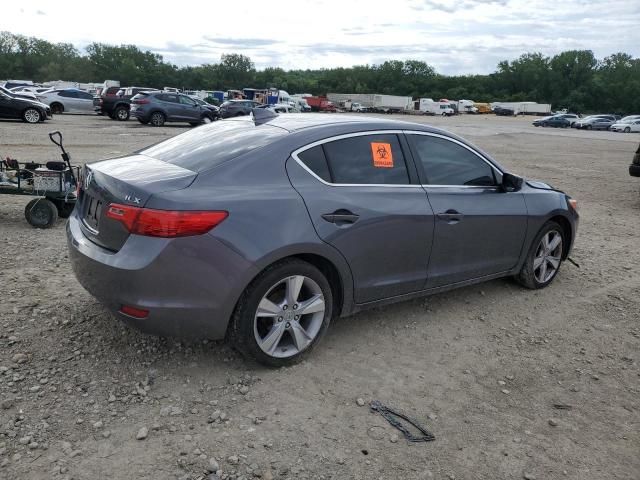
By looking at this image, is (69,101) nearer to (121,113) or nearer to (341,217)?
(121,113)

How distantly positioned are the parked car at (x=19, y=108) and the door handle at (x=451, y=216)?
74.2ft

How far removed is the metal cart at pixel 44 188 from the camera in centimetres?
654

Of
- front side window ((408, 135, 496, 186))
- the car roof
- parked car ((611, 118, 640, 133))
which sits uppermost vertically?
parked car ((611, 118, 640, 133))

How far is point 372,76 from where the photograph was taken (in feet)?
455

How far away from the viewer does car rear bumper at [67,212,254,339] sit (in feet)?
10.3

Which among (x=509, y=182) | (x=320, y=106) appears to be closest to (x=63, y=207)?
(x=509, y=182)

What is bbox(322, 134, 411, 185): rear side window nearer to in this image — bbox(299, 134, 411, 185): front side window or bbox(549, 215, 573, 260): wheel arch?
bbox(299, 134, 411, 185): front side window

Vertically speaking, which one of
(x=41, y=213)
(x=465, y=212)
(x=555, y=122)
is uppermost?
(x=555, y=122)

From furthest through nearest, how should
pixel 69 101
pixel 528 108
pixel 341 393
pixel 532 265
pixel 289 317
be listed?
pixel 528 108, pixel 69 101, pixel 532 265, pixel 289 317, pixel 341 393

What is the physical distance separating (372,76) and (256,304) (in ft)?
466

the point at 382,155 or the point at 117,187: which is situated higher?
the point at 382,155

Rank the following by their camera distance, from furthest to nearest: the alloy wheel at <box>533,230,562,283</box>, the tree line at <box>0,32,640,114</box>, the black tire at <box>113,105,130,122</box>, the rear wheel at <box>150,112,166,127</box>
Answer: the tree line at <box>0,32,640,114</box>, the black tire at <box>113,105,130,122</box>, the rear wheel at <box>150,112,166,127</box>, the alloy wheel at <box>533,230,562,283</box>

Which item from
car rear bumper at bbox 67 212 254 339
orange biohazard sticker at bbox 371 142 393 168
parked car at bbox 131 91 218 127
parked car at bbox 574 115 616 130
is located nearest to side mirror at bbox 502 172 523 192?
orange biohazard sticker at bbox 371 142 393 168

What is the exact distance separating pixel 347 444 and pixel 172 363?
134 centimetres
